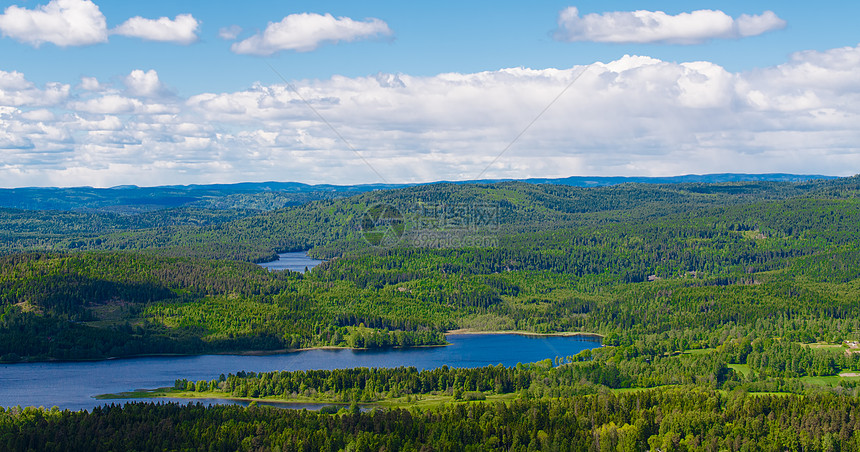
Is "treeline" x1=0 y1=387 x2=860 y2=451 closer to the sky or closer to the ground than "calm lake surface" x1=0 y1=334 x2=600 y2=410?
closer to the sky

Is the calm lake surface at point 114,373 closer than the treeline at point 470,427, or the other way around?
the treeline at point 470,427

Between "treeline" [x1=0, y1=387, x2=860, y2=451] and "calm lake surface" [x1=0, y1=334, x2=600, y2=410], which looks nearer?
"treeline" [x1=0, y1=387, x2=860, y2=451]

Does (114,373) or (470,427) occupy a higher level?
(470,427)

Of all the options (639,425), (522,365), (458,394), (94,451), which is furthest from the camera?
(522,365)

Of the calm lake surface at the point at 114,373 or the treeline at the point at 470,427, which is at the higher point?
the treeline at the point at 470,427

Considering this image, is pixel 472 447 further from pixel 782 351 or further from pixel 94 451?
pixel 782 351

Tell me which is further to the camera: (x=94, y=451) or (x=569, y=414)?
(x=569, y=414)

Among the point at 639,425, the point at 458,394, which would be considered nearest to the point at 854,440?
the point at 639,425

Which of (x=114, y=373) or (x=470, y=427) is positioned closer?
(x=470, y=427)
